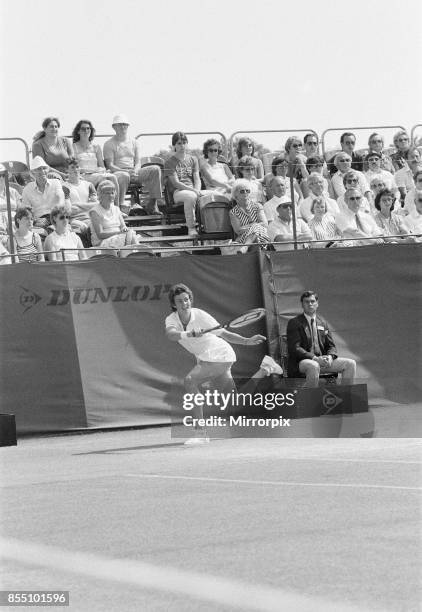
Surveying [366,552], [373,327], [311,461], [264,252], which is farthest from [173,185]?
[366,552]

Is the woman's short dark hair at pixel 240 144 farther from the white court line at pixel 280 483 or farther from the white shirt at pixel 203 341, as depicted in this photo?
the white court line at pixel 280 483

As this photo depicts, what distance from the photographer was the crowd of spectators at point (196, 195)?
56.3 feet

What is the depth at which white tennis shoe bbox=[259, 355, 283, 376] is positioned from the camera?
15586 millimetres

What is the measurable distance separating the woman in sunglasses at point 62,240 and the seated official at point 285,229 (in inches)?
106

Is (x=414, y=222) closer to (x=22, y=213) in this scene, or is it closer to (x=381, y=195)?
(x=381, y=195)

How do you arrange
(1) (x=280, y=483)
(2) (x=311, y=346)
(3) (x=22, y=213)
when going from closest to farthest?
(1) (x=280, y=483), (2) (x=311, y=346), (3) (x=22, y=213)

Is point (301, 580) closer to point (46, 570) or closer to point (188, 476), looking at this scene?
point (46, 570)

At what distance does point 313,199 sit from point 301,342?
11.5ft

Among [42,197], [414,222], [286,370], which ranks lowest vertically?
[286,370]

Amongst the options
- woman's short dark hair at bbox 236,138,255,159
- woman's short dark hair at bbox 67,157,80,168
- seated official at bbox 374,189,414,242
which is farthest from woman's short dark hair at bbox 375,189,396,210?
woman's short dark hair at bbox 67,157,80,168

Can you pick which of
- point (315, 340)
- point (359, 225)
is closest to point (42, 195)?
point (315, 340)

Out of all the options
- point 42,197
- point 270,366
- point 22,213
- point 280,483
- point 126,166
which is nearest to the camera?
point 280,483

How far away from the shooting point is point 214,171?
20.0m

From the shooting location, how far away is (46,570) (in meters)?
6.52
